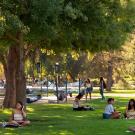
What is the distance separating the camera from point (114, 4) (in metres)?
19.5

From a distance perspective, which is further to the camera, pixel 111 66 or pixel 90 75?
pixel 90 75

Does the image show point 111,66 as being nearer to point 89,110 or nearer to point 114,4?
point 89,110

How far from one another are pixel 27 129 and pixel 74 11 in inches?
169

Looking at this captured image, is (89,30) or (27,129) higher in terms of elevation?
(89,30)

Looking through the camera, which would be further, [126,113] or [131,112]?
[126,113]

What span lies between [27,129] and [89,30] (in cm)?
464

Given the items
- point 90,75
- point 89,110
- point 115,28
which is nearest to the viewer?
point 115,28

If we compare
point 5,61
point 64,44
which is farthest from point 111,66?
point 64,44

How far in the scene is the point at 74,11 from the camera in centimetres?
1772

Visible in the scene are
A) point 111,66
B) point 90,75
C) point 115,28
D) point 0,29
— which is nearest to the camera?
point 0,29

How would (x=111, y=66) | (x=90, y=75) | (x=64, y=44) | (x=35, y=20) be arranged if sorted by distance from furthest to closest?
(x=90, y=75) < (x=111, y=66) < (x=64, y=44) < (x=35, y=20)

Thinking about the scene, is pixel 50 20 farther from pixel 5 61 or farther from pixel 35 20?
pixel 5 61

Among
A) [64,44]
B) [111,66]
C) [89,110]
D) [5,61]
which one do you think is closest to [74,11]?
[64,44]

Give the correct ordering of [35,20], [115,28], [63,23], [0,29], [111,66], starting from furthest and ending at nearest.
Result: [111,66] < [115,28] < [63,23] < [35,20] < [0,29]
